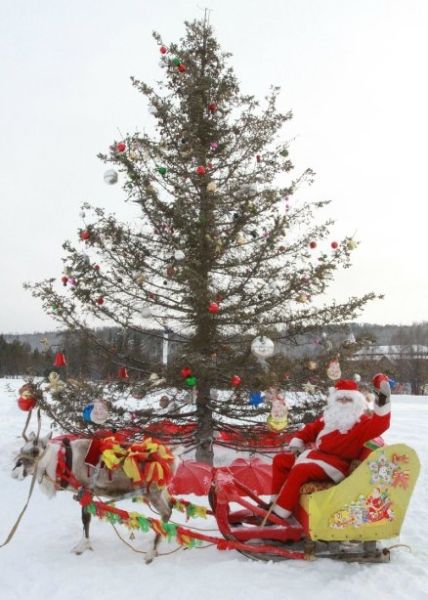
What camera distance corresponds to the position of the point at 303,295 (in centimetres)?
873

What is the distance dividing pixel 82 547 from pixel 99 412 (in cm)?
264

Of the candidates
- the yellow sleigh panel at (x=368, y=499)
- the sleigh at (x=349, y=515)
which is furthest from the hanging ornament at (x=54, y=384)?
the yellow sleigh panel at (x=368, y=499)

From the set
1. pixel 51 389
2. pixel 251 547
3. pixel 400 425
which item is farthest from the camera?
pixel 400 425

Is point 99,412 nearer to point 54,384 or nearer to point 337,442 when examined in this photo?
point 54,384

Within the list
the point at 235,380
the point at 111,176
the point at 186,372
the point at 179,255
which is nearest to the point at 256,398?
the point at 235,380

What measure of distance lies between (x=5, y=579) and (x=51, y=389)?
11.3ft

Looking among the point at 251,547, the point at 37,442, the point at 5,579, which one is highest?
the point at 37,442

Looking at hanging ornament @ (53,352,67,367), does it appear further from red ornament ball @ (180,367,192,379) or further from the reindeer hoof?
the reindeer hoof

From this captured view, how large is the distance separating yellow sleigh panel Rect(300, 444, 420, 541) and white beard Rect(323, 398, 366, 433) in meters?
0.58

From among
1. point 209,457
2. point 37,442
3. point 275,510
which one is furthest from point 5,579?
point 209,457

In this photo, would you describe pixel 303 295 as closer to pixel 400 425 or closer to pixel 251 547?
pixel 251 547

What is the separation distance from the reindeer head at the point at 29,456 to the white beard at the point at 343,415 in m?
3.34

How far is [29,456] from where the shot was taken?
573 cm

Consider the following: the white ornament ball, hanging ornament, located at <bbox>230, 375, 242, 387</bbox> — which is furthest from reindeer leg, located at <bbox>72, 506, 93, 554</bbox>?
the white ornament ball
